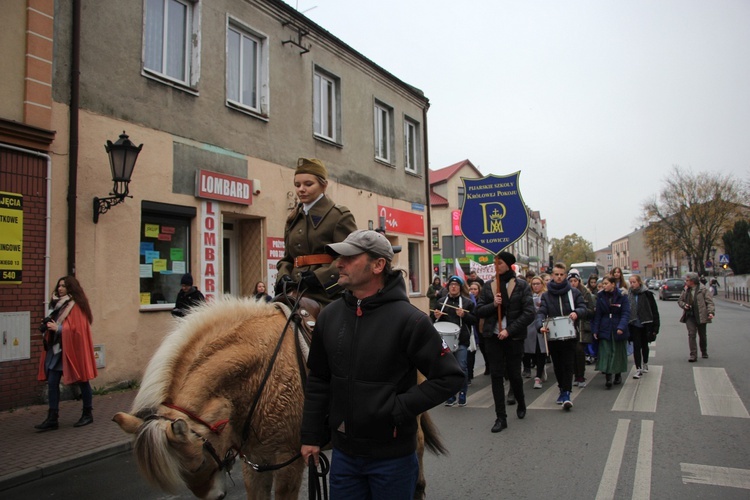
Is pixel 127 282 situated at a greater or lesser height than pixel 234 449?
greater

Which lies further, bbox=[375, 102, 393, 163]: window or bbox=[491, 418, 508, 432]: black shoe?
bbox=[375, 102, 393, 163]: window

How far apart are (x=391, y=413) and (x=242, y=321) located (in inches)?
44.0

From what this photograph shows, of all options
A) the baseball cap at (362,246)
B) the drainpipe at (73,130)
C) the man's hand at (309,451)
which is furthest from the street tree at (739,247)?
the man's hand at (309,451)

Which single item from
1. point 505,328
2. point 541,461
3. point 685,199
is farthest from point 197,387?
point 685,199

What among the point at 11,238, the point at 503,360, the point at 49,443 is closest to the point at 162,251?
the point at 11,238

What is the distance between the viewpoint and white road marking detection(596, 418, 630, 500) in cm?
432

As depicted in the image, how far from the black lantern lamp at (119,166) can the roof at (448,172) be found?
118 ft

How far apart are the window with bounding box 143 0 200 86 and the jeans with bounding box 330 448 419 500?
361 inches

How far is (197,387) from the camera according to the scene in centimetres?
249

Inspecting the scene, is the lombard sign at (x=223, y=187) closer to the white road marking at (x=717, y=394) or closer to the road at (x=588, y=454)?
the road at (x=588, y=454)

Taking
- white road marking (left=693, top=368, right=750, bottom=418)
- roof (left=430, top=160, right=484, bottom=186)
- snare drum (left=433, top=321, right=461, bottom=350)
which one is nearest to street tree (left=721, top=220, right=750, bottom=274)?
roof (left=430, top=160, right=484, bottom=186)

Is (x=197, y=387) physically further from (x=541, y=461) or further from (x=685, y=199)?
(x=685, y=199)

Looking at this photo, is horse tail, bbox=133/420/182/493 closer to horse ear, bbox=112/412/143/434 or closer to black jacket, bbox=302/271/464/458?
Result: horse ear, bbox=112/412/143/434

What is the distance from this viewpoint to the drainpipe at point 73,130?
8.12 meters
